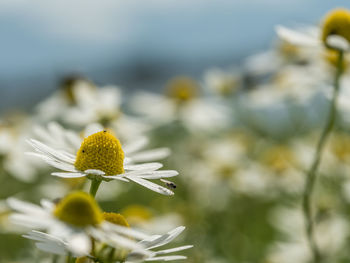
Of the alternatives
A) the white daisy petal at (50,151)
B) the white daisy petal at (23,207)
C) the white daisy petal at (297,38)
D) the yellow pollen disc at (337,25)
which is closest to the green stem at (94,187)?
the white daisy petal at (50,151)

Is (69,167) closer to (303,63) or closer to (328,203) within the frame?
(328,203)

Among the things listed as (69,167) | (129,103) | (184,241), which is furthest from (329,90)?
(129,103)

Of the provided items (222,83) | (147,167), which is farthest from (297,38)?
(222,83)

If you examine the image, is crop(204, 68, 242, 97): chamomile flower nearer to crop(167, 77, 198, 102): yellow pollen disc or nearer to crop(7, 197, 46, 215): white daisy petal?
crop(167, 77, 198, 102): yellow pollen disc

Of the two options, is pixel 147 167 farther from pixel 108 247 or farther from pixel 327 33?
pixel 327 33

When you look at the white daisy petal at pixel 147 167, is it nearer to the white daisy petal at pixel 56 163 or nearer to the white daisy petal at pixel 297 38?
the white daisy petal at pixel 56 163

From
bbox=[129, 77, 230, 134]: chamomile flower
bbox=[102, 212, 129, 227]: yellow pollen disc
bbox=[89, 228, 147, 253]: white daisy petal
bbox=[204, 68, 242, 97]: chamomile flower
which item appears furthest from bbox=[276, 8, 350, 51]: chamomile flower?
bbox=[204, 68, 242, 97]: chamomile flower
